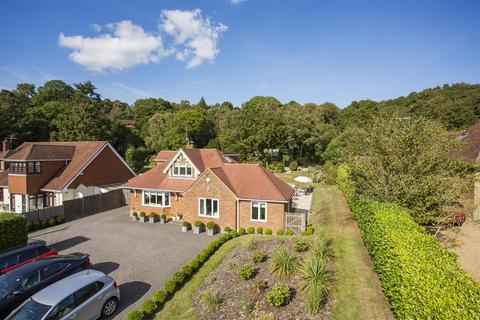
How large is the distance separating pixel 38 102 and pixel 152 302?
89.1 m

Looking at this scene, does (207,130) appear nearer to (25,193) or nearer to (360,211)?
(25,193)

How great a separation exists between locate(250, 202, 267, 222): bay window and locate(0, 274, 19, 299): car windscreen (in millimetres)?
15781

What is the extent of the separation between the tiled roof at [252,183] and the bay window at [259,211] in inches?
27.9

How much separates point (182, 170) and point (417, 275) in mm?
22826

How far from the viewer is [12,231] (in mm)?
19750

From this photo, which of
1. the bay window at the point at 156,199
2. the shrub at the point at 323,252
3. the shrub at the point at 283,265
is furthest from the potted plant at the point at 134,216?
the shrub at the point at 323,252

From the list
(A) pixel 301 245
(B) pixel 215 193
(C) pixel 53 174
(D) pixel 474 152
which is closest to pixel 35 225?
(C) pixel 53 174

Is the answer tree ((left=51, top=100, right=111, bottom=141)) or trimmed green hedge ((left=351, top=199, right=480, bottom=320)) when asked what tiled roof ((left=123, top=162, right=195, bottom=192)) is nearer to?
trimmed green hedge ((left=351, top=199, right=480, bottom=320))

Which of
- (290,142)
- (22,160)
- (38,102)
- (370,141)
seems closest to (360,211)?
(370,141)

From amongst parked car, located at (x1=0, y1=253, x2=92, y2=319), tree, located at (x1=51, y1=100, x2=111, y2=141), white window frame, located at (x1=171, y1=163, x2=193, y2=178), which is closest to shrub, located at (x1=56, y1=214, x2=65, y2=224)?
white window frame, located at (x1=171, y1=163, x2=193, y2=178)

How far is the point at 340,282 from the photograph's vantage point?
41.9ft

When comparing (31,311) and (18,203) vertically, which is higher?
(18,203)

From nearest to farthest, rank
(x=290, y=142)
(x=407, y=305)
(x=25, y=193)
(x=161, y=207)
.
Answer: (x=407, y=305), (x=161, y=207), (x=25, y=193), (x=290, y=142)

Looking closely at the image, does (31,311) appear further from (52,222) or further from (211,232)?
(52,222)
